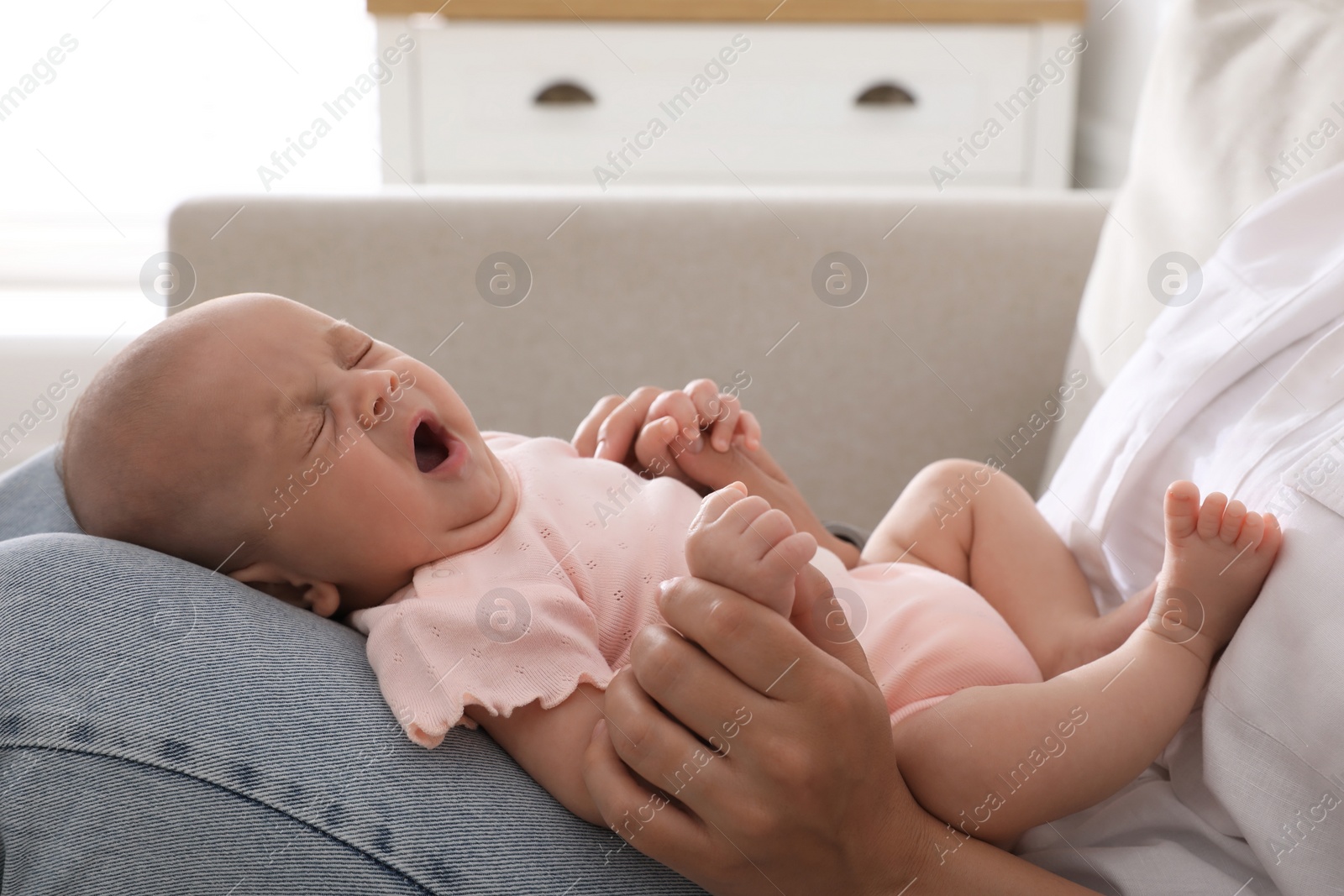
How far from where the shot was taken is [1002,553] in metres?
0.92

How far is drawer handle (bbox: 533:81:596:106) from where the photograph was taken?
2.36 metres

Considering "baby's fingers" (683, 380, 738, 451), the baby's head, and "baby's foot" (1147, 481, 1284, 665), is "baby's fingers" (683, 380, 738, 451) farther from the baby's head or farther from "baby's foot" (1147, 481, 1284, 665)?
"baby's foot" (1147, 481, 1284, 665)

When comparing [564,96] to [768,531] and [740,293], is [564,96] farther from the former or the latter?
[768,531]

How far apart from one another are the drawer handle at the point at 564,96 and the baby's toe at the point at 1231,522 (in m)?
1.99

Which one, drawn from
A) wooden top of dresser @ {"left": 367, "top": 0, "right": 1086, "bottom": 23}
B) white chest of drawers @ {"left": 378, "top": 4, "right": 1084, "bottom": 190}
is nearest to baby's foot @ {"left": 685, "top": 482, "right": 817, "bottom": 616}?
white chest of drawers @ {"left": 378, "top": 4, "right": 1084, "bottom": 190}

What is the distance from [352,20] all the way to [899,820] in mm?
2508

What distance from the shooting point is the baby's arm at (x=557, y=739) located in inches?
24.1

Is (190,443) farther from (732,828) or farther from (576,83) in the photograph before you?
(576,83)

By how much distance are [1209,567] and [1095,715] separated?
0.12 metres

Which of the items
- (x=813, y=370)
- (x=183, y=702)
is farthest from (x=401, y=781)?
(x=813, y=370)

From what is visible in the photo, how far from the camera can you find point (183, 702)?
549mm

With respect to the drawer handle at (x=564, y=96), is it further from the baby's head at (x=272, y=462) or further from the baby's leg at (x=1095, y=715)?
the baby's leg at (x=1095, y=715)

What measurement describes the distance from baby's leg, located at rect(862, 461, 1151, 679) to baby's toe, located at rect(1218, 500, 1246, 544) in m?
0.16
